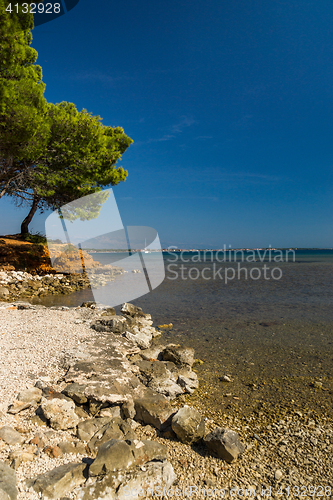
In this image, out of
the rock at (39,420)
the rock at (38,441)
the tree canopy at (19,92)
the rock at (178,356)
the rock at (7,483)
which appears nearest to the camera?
the rock at (7,483)

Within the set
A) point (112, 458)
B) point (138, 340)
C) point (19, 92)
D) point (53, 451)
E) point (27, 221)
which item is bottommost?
point (138, 340)

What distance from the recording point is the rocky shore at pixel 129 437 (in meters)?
2.48

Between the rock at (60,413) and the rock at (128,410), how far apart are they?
69 cm

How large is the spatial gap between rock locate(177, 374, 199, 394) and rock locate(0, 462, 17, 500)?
3.04 meters

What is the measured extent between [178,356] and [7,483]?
3.87 meters

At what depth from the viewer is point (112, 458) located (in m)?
2.55

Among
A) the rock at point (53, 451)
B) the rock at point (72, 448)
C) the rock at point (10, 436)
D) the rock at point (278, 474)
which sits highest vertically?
the rock at point (10, 436)

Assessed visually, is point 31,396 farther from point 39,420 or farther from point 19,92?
point 19,92

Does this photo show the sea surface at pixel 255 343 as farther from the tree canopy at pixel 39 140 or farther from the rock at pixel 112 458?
the tree canopy at pixel 39 140

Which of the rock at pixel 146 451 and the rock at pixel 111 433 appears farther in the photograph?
the rock at pixel 111 433

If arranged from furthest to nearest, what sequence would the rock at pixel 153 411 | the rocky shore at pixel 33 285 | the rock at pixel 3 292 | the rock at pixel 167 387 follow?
the rocky shore at pixel 33 285, the rock at pixel 3 292, the rock at pixel 167 387, the rock at pixel 153 411

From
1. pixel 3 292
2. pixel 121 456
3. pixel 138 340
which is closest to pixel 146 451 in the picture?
pixel 121 456

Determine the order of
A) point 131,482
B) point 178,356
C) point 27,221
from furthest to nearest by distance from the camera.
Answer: point 27,221
point 178,356
point 131,482

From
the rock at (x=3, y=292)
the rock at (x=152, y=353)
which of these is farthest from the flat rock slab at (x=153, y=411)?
the rock at (x=3, y=292)
